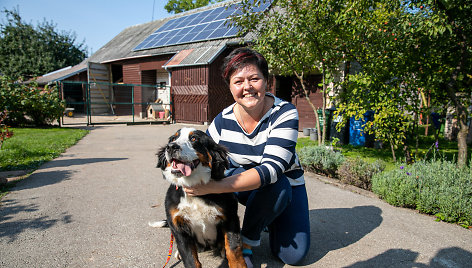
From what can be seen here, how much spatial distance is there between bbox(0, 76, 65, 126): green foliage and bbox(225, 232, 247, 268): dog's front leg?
13.0 metres

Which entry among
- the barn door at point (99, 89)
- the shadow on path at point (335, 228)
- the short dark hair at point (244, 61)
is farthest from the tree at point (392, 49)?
the barn door at point (99, 89)

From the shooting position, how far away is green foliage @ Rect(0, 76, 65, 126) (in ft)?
37.7

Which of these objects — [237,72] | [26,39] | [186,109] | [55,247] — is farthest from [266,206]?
[26,39]

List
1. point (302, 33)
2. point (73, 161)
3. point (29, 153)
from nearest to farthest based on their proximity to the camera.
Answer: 1. point (302, 33)
2. point (73, 161)
3. point (29, 153)

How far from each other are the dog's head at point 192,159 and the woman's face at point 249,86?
1.72 feet

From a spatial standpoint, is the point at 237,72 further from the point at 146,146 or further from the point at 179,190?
the point at 146,146

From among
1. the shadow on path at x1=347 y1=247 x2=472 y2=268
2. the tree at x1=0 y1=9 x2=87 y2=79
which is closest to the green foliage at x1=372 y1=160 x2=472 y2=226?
the shadow on path at x1=347 y1=247 x2=472 y2=268

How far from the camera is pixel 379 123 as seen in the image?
5434 mm

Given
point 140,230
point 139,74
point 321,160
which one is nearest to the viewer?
point 140,230

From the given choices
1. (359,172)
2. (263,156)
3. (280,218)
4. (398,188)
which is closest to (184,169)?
(263,156)

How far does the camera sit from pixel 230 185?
81.1 inches

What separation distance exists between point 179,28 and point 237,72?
17.7 m

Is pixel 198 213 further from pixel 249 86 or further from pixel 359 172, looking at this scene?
pixel 359 172

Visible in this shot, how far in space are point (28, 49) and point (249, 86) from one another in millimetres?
35547
